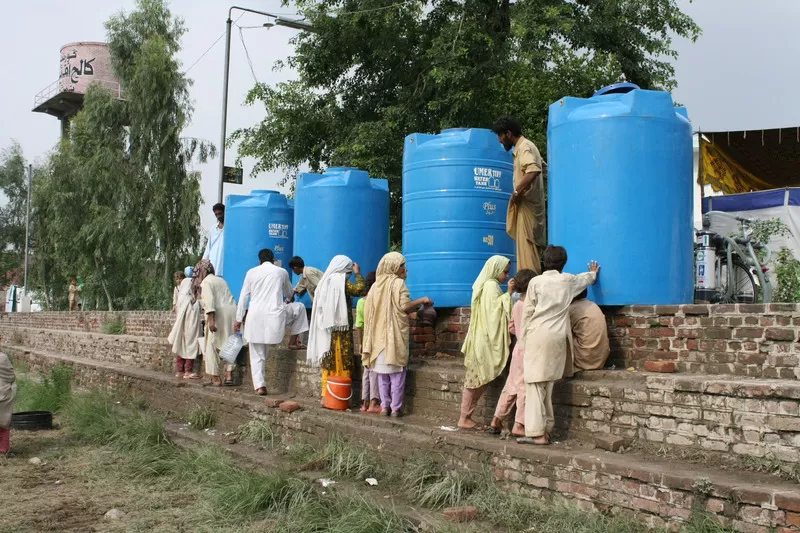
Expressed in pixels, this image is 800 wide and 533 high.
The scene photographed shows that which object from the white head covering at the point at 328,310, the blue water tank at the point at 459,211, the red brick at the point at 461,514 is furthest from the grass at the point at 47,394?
the red brick at the point at 461,514

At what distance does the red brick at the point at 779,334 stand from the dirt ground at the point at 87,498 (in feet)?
9.76

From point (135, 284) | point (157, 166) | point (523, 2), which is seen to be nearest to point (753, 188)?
point (523, 2)

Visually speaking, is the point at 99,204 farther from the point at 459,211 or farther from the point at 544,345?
the point at 544,345

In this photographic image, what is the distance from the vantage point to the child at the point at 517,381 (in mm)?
4332

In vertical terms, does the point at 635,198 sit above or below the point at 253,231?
below

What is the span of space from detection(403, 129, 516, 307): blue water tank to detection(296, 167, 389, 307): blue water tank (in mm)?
1179

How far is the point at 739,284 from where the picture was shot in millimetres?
6254

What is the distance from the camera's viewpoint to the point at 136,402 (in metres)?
8.85

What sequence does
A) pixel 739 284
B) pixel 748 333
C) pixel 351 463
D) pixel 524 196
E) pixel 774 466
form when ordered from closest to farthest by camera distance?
pixel 774 466, pixel 748 333, pixel 351 463, pixel 524 196, pixel 739 284

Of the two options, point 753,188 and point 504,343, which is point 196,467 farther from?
point 753,188

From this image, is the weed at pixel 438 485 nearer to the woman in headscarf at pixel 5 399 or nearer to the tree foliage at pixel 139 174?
the woman in headscarf at pixel 5 399

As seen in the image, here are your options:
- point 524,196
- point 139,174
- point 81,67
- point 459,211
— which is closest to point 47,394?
point 459,211

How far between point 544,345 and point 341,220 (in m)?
3.39

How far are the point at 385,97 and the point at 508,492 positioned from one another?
373 inches
